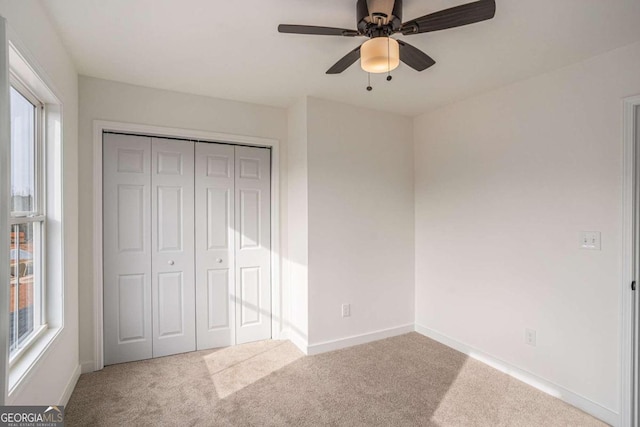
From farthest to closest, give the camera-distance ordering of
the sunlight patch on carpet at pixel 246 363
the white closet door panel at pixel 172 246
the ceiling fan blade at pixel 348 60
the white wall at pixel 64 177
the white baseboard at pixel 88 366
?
the white closet door panel at pixel 172 246, the white baseboard at pixel 88 366, the sunlight patch on carpet at pixel 246 363, the ceiling fan blade at pixel 348 60, the white wall at pixel 64 177

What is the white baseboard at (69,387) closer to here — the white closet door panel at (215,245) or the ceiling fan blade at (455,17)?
the white closet door panel at (215,245)

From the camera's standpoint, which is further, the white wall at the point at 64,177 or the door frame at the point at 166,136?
the door frame at the point at 166,136

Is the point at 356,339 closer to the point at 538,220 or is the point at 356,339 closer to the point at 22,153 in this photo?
the point at 538,220

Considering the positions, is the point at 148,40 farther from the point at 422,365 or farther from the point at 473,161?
the point at 422,365

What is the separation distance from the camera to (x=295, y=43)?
2221 millimetres

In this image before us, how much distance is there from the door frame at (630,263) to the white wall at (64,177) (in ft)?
11.1

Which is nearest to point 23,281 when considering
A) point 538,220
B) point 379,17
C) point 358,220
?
point 379,17

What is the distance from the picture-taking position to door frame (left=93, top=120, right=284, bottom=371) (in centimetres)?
278

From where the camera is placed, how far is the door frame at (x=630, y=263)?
2125mm

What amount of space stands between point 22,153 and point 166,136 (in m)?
1.27

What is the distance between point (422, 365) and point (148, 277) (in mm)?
2605

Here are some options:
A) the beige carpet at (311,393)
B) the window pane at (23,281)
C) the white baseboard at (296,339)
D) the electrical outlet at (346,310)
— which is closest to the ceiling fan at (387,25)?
the window pane at (23,281)

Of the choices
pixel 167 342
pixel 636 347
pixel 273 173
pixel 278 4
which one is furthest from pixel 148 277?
pixel 636 347

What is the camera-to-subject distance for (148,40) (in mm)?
2189
